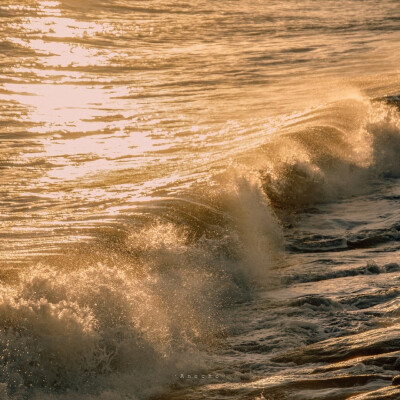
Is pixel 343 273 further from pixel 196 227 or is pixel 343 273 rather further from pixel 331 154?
pixel 331 154

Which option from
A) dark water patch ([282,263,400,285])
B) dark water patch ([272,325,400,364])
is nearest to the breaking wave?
dark water patch ([282,263,400,285])

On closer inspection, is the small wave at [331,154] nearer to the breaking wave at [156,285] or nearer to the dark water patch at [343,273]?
the breaking wave at [156,285]

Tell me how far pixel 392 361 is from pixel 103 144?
7.40m

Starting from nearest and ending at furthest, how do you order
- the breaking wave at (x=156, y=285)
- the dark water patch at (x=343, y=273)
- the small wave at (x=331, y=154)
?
the breaking wave at (x=156, y=285), the dark water patch at (x=343, y=273), the small wave at (x=331, y=154)

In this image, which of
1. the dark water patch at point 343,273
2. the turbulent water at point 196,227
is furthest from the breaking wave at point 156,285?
the dark water patch at point 343,273

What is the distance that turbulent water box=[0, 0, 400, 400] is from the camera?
219 inches

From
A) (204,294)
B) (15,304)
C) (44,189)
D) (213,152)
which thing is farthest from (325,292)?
(213,152)

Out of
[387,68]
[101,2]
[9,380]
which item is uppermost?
[101,2]

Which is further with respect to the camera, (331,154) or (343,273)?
(331,154)

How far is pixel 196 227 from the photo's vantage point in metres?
8.38

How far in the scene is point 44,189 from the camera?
32.2 ft

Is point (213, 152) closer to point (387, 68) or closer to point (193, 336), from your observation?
point (193, 336)

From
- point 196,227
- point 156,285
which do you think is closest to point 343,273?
point 196,227

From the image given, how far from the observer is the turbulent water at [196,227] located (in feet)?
18.2
